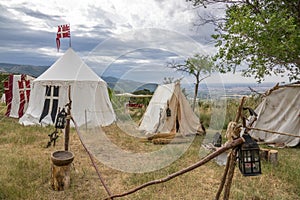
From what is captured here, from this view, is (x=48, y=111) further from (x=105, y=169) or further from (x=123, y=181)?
(x=123, y=181)

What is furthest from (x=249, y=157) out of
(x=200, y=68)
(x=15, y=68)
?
(x=15, y=68)

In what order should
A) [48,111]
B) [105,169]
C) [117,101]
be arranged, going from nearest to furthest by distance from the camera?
[105,169]
[48,111]
[117,101]

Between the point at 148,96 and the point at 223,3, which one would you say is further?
the point at 148,96

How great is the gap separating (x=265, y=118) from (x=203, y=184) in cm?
357

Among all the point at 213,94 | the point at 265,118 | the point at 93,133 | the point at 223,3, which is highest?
the point at 223,3

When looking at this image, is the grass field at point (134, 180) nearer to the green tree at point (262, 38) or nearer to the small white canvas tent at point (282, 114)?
the small white canvas tent at point (282, 114)

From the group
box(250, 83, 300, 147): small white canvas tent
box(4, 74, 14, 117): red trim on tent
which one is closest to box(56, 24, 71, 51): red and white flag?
box(4, 74, 14, 117): red trim on tent

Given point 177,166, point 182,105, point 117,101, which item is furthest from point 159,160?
point 117,101

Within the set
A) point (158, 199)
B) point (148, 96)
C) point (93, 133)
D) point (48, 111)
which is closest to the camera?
point (158, 199)

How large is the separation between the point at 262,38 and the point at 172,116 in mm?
2720

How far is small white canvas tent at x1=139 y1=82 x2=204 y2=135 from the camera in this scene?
239 inches

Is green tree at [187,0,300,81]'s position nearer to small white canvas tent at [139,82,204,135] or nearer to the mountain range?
the mountain range

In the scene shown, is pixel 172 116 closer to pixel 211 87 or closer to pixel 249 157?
pixel 211 87

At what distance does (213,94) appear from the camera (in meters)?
4.45
